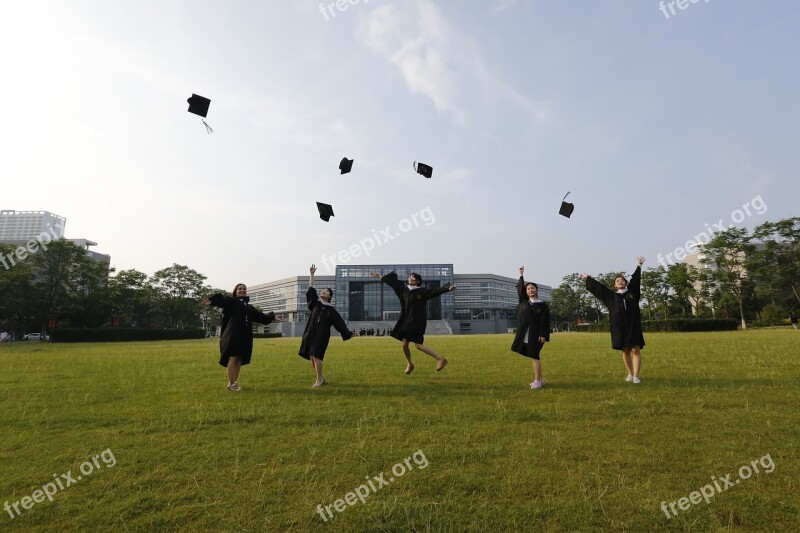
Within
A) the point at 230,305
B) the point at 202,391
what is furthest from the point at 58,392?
the point at 230,305

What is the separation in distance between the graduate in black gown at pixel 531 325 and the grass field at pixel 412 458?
32.0 inches

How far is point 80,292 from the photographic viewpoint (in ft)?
153

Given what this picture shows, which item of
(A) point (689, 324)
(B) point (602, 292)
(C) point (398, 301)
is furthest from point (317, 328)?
(C) point (398, 301)

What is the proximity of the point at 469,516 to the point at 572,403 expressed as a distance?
3.46 m

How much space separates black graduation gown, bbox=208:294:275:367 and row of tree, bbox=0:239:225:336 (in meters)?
44.6

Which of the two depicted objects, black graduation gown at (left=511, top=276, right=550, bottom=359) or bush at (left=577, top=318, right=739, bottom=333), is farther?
bush at (left=577, top=318, right=739, bottom=333)

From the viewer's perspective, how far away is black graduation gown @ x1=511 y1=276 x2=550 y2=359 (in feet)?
25.0

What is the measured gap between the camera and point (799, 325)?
133 feet

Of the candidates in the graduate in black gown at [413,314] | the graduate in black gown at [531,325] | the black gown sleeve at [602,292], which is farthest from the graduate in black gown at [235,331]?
the black gown sleeve at [602,292]

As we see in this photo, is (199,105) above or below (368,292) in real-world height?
below

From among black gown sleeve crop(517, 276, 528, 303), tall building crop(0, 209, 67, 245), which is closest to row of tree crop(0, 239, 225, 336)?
black gown sleeve crop(517, 276, 528, 303)

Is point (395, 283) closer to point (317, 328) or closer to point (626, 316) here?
point (317, 328)

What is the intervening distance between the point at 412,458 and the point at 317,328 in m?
4.82

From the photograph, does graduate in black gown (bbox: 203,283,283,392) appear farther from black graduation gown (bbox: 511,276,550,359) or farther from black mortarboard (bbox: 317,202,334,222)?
black graduation gown (bbox: 511,276,550,359)
